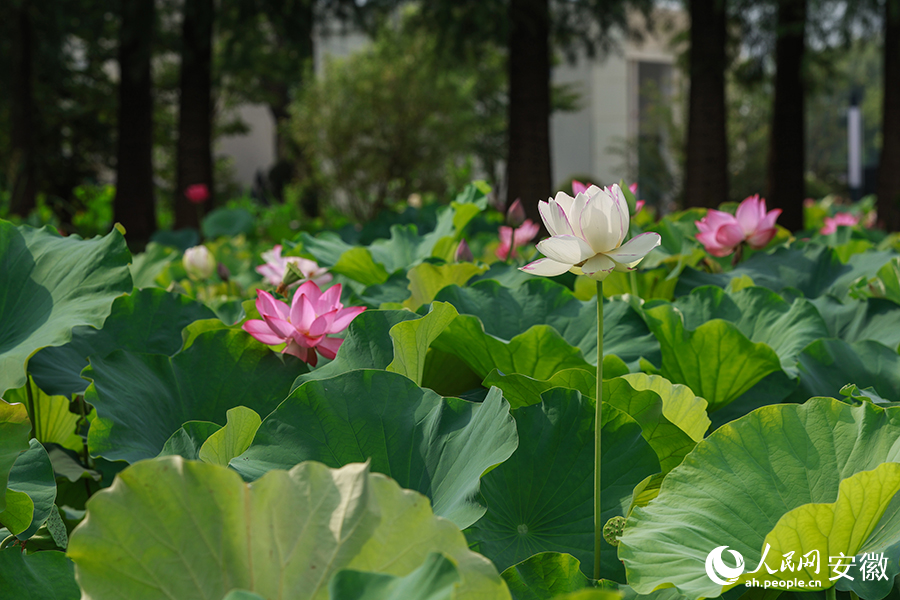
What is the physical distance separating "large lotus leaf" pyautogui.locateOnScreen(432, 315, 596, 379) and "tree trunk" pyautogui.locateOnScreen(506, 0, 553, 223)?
399 cm

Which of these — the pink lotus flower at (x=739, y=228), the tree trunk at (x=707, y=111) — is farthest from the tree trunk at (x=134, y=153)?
the pink lotus flower at (x=739, y=228)

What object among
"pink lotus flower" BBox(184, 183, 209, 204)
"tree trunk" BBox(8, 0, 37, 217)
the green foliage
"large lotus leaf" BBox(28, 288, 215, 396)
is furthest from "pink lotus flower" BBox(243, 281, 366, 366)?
the green foliage

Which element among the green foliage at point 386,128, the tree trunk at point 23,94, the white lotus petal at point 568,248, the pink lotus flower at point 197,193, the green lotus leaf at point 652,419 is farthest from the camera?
the green foliage at point 386,128

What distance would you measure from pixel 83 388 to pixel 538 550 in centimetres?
A: 62

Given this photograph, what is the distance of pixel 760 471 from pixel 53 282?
879mm

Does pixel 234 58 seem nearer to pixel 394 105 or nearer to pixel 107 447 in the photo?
pixel 394 105

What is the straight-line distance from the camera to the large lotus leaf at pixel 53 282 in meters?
0.90

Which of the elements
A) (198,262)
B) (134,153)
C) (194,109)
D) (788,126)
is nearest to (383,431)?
(198,262)

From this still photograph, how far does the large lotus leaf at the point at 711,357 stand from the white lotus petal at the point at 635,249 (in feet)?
1.13

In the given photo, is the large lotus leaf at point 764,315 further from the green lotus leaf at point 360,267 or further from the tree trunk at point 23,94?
the tree trunk at point 23,94

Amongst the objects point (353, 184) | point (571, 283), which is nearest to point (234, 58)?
point (353, 184)

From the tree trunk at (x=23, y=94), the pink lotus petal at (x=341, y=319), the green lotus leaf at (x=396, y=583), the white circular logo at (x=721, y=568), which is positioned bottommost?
the white circular logo at (x=721, y=568)

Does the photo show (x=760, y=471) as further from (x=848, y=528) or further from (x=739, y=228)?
(x=739, y=228)

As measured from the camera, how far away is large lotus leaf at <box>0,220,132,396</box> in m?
0.90
